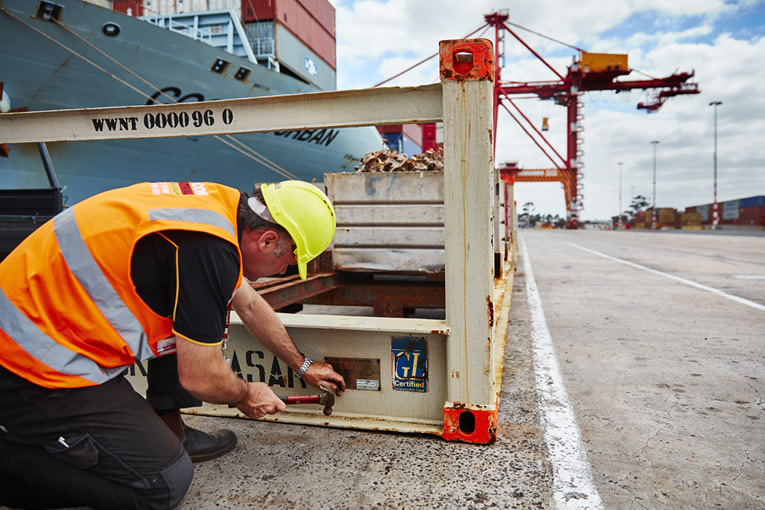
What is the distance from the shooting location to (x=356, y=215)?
4062 millimetres

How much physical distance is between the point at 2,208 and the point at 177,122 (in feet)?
6.38

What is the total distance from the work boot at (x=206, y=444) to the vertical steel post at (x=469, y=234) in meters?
1.01

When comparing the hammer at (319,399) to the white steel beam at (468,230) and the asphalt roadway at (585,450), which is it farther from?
the white steel beam at (468,230)

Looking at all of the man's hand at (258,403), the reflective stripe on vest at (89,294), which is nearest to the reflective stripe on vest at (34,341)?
the reflective stripe on vest at (89,294)

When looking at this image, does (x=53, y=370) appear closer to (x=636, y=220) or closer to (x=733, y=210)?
(x=733, y=210)

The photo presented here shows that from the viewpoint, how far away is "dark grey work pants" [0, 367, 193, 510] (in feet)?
5.04

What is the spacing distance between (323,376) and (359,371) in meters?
0.19

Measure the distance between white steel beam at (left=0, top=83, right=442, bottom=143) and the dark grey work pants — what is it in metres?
1.32

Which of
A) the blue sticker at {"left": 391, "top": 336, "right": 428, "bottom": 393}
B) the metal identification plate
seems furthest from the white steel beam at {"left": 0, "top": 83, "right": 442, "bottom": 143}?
the metal identification plate

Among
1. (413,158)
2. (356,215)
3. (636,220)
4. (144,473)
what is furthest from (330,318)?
(636,220)

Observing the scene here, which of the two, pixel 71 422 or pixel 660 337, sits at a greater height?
pixel 71 422

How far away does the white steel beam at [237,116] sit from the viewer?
221 cm

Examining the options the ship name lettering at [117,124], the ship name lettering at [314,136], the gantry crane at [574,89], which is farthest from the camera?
the gantry crane at [574,89]

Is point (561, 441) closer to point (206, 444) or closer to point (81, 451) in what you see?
point (206, 444)
